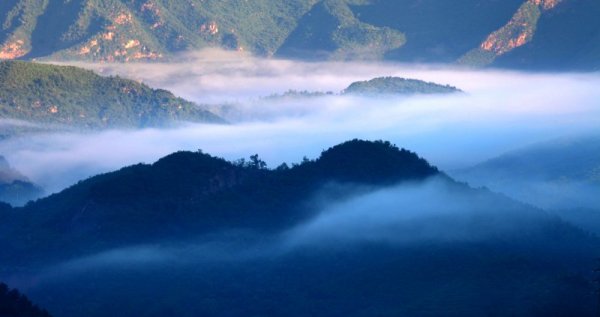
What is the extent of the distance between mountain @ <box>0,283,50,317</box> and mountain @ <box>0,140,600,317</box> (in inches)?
175

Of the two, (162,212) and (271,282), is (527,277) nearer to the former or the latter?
(271,282)

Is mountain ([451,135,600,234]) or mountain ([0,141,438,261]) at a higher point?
mountain ([451,135,600,234])

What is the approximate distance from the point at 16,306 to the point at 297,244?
943 inches

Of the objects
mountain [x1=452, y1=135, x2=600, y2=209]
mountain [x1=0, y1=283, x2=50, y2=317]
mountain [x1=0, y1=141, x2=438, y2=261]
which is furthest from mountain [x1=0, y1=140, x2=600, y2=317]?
mountain [x1=452, y1=135, x2=600, y2=209]

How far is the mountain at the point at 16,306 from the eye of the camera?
371ft

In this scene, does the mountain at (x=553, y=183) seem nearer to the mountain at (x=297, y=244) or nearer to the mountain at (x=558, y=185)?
the mountain at (x=558, y=185)

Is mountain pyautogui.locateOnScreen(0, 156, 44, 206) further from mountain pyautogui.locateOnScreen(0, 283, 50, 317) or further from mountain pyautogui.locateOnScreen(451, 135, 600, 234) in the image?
mountain pyautogui.locateOnScreen(0, 283, 50, 317)

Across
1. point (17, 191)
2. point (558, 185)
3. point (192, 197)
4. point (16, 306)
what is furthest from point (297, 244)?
point (17, 191)

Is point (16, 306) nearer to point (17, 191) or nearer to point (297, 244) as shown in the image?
point (297, 244)

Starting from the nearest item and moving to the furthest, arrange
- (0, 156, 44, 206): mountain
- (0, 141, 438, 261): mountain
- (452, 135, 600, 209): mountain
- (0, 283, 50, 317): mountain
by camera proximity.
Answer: (0, 283, 50, 317): mountain
(0, 141, 438, 261): mountain
(452, 135, 600, 209): mountain
(0, 156, 44, 206): mountain

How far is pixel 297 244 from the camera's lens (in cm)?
13275

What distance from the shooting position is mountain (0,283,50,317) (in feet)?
371

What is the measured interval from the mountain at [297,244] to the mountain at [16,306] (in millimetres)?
4448

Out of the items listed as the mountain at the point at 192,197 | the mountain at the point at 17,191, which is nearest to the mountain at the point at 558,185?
the mountain at the point at 192,197
